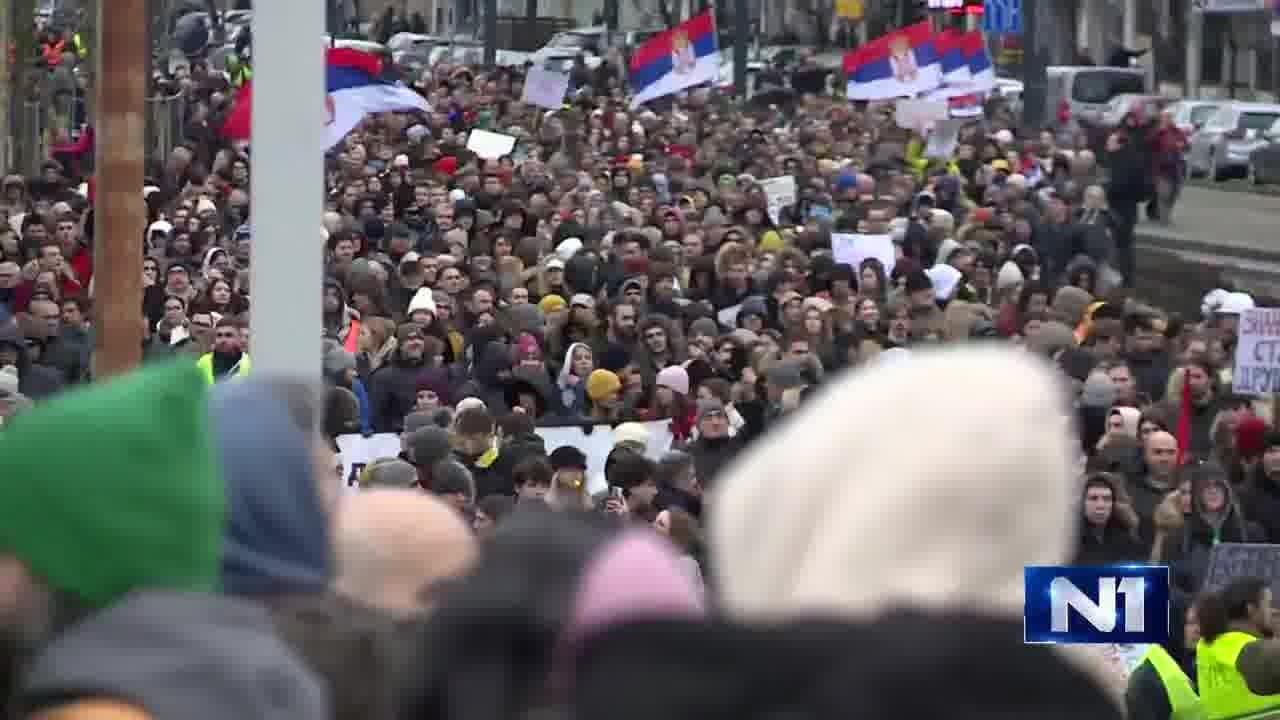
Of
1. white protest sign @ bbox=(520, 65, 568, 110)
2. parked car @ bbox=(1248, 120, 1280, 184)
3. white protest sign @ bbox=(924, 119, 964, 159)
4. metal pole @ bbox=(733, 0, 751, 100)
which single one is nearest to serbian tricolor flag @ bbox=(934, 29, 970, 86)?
white protest sign @ bbox=(924, 119, 964, 159)

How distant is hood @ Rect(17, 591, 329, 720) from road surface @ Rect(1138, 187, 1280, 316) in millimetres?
18557

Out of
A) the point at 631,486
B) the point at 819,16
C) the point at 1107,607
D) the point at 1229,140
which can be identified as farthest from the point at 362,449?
the point at 819,16

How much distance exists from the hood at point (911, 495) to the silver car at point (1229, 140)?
45.9 metres

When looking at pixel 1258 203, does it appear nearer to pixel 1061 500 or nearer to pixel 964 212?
pixel 964 212

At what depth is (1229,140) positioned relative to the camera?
48.2m

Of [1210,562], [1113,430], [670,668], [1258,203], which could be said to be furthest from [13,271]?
[1258,203]

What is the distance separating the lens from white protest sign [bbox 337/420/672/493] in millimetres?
12102

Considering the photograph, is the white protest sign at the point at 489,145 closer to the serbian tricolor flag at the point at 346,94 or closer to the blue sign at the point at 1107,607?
the serbian tricolor flag at the point at 346,94

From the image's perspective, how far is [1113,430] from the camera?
12.8 m

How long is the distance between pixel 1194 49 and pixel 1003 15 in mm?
20990

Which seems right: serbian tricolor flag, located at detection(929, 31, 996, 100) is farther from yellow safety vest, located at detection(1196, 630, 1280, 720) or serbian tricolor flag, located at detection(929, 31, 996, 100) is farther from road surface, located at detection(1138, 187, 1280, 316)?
yellow safety vest, located at detection(1196, 630, 1280, 720)

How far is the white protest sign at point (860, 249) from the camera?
21016 mm

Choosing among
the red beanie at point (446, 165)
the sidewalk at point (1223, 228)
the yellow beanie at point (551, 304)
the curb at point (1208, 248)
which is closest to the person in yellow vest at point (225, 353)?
the yellow beanie at point (551, 304)

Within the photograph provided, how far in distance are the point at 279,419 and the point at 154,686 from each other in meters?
0.53
